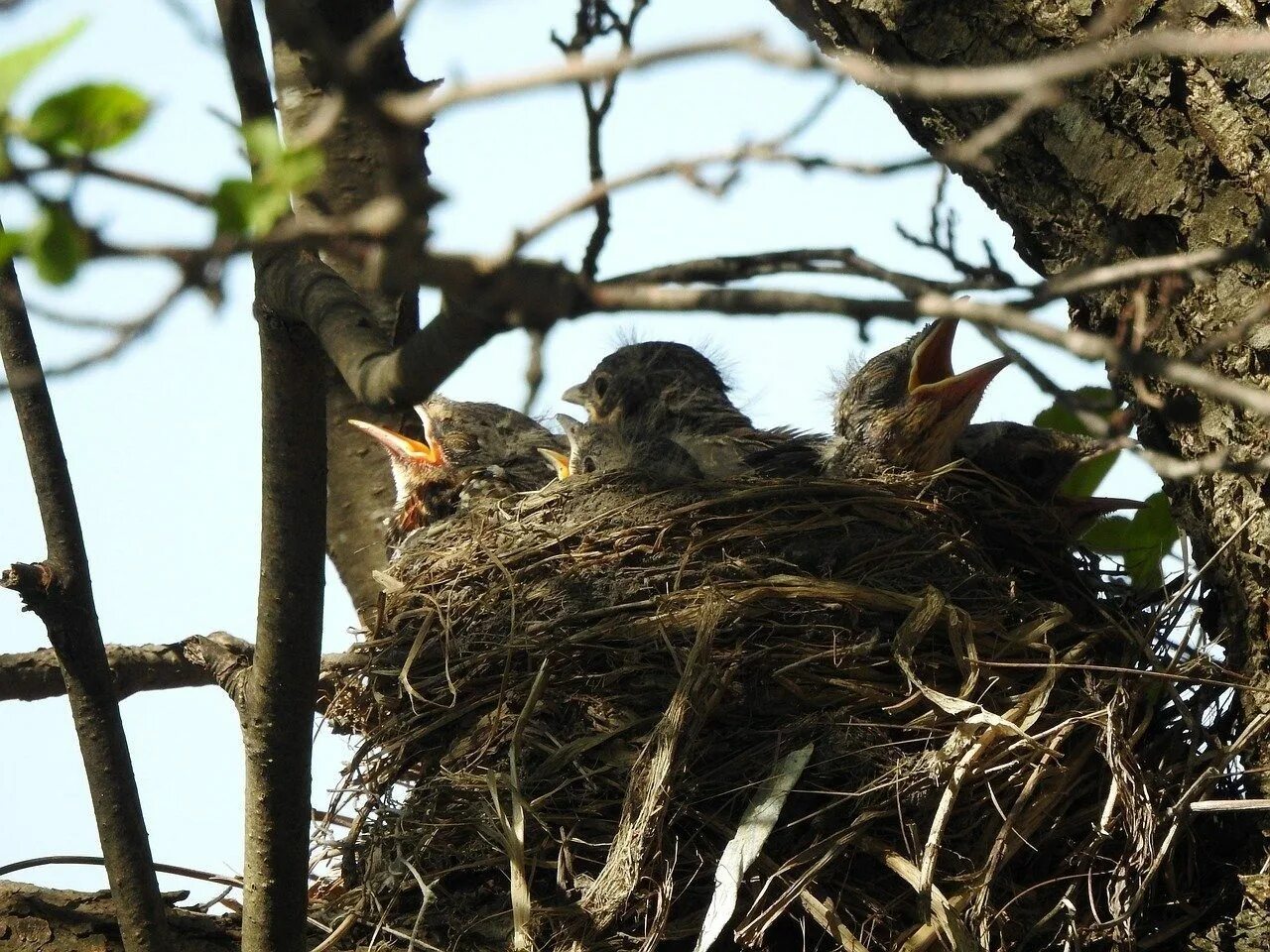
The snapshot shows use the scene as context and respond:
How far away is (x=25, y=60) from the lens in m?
0.99

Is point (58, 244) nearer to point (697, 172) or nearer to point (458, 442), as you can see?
point (697, 172)

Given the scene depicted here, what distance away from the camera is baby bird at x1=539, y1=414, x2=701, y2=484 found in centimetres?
371

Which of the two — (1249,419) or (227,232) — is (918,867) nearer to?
(1249,419)

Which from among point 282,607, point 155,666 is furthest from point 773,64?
point 155,666

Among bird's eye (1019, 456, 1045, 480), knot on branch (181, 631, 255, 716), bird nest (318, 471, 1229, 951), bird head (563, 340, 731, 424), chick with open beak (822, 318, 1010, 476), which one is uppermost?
bird head (563, 340, 731, 424)

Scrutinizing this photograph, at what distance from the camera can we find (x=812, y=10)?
3002 millimetres

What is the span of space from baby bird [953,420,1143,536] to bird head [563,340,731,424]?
31.1 inches

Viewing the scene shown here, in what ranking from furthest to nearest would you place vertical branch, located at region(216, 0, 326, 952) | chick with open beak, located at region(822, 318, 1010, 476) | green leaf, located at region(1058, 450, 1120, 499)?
chick with open beak, located at region(822, 318, 1010, 476) < green leaf, located at region(1058, 450, 1120, 499) < vertical branch, located at region(216, 0, 326, 952)

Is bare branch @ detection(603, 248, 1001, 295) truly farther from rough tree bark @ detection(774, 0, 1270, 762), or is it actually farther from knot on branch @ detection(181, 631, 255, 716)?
knot on branch @ detection(181, 631, 255, 716)

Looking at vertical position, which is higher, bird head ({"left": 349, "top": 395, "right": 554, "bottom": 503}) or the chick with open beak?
bird head ({"left": 349, "top": 395, "right": 554, "bottom": 503})

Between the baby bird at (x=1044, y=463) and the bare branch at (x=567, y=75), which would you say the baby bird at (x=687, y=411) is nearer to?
the baby bird at (x=1044, y=463)

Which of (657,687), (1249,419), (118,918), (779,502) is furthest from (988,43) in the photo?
(118,918)

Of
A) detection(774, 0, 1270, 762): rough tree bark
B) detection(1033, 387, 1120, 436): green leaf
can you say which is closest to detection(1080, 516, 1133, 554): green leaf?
detection(1033, 387, 1120, 436): green leaf

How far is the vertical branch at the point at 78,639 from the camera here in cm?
229
